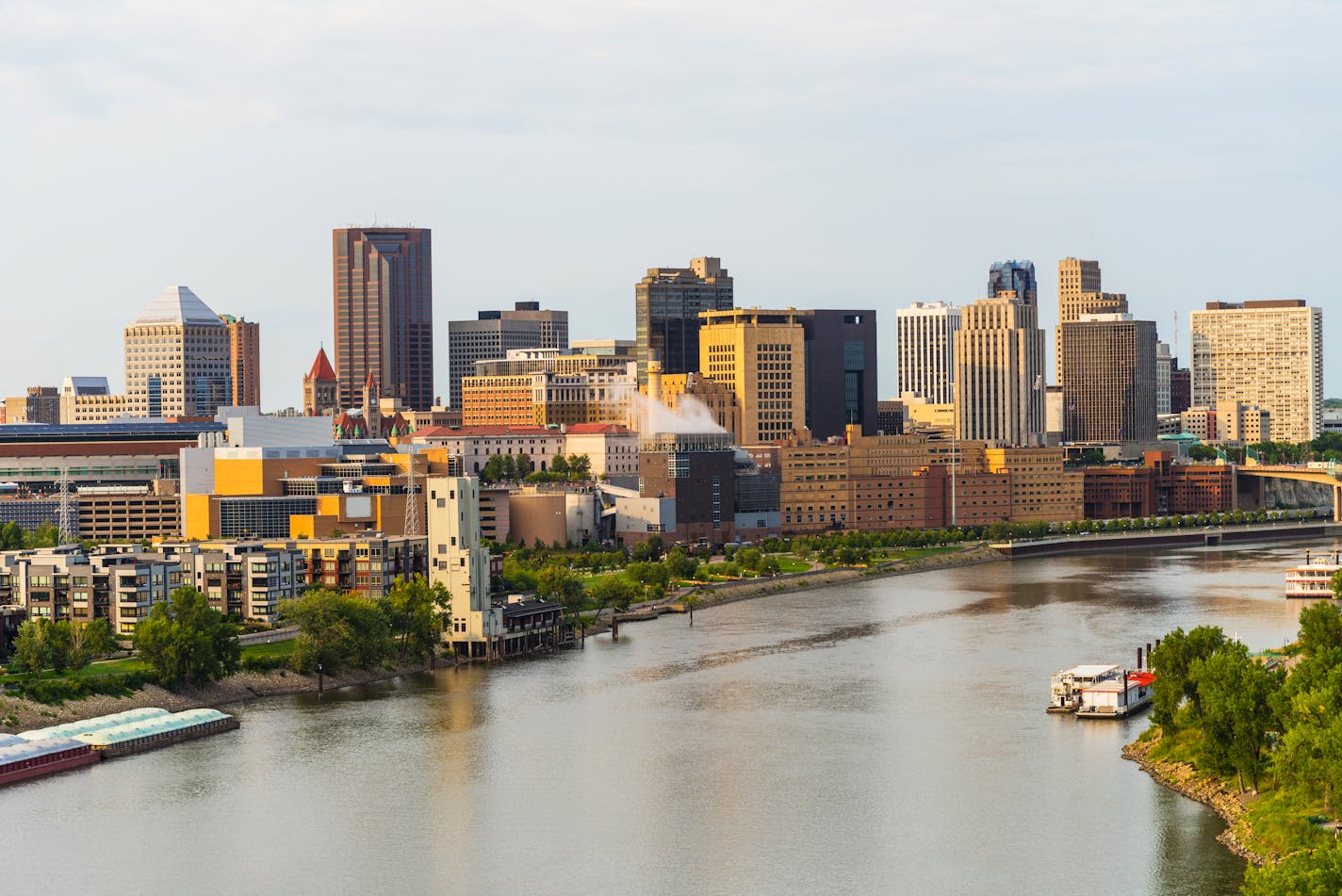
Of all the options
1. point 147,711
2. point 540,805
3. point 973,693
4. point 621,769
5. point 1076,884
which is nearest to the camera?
point 1076,884

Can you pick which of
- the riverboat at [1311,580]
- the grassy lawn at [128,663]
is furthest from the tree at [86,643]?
the riverboat at [1311,580]

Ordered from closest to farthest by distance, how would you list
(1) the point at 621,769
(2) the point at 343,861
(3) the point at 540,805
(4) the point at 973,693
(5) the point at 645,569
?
1. (2) the point at 343,861
2. (3) the point at 540,805
3. (1) the point at 621,769
4. (4) the point at 973,693
5. (5) the point at 645,569

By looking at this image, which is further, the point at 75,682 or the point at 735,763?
the point at 75,682

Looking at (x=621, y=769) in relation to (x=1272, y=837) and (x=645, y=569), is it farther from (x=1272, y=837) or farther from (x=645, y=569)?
(x=645, y=569)

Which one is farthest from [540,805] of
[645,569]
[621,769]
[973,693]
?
[645,569]

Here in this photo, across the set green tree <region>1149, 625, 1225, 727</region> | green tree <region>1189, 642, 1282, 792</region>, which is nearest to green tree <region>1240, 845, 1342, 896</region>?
green tree <region>1189, 642, 1282, 792</region>

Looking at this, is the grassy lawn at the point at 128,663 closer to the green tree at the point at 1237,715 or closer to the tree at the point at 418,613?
the tree at the point at 418,613

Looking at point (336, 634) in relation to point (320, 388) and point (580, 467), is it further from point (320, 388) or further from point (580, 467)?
point (320, 388)
